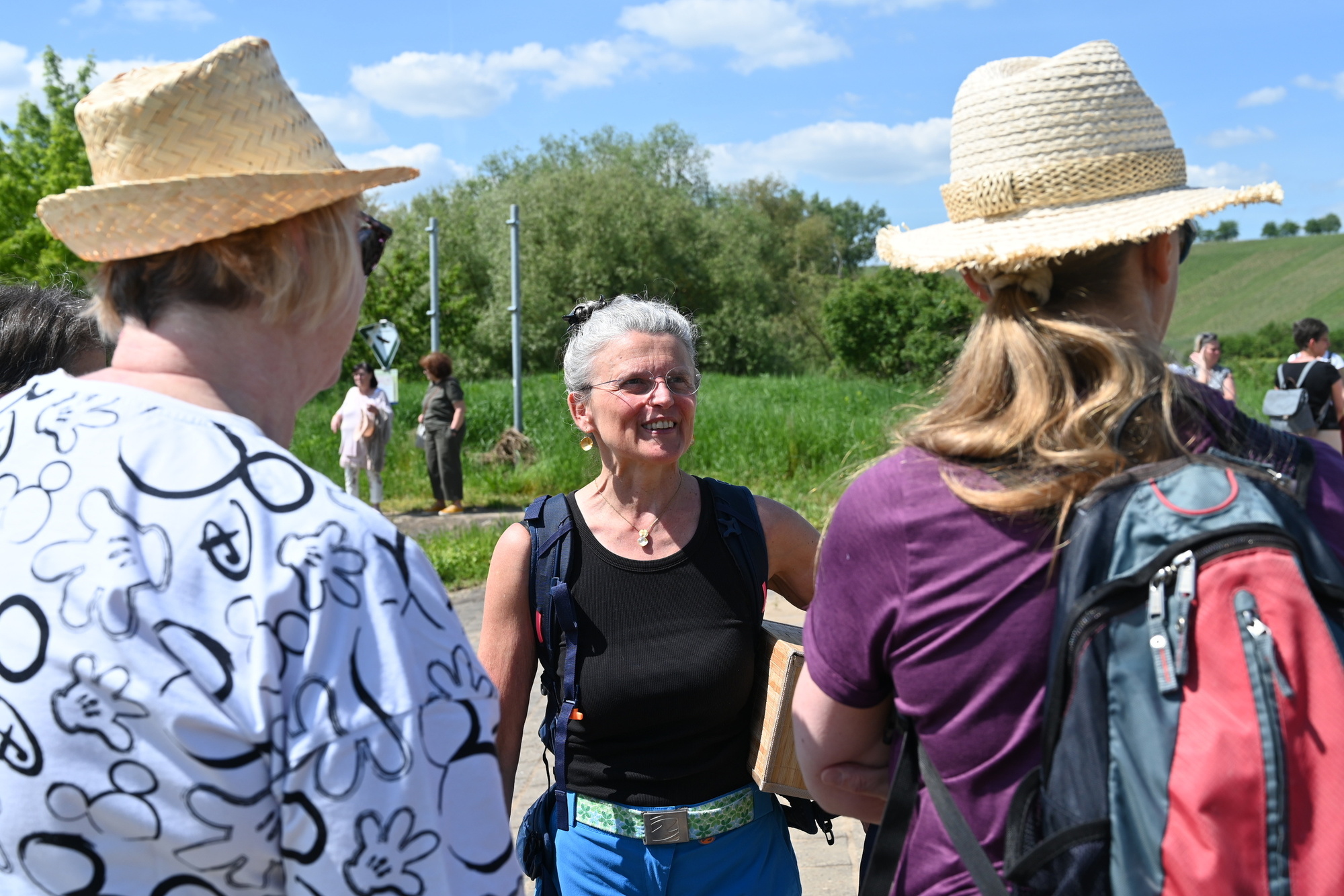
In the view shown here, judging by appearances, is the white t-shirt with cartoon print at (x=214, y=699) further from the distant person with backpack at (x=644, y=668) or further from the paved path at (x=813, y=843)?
the paved path at (x=813, y=843)

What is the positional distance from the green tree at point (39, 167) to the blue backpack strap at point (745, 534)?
2328cm

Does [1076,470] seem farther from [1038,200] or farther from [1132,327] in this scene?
[1038,200]

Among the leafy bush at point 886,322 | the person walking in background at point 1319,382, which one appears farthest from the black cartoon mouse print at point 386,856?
the leafy bush at point 886,322

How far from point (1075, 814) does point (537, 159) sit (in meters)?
54.3

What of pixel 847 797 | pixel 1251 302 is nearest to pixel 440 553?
pixel 847 797

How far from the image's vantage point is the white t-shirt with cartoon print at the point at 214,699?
102 centimetres

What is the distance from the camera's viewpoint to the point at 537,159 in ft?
174

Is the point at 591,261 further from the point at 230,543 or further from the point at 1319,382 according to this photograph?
the point at 230,543

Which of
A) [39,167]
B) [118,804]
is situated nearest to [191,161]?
[118,804]

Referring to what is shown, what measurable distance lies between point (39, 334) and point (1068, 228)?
2088 millimetres

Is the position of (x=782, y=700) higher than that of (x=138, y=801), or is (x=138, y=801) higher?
(x=138, y=801)

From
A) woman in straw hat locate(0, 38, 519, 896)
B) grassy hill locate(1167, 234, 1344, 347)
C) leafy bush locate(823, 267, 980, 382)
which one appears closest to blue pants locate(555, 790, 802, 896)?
woman in straw hat locate(0, 38, 519, 896)

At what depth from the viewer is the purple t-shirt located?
1280 millimetres

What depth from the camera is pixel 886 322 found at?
4341cm
